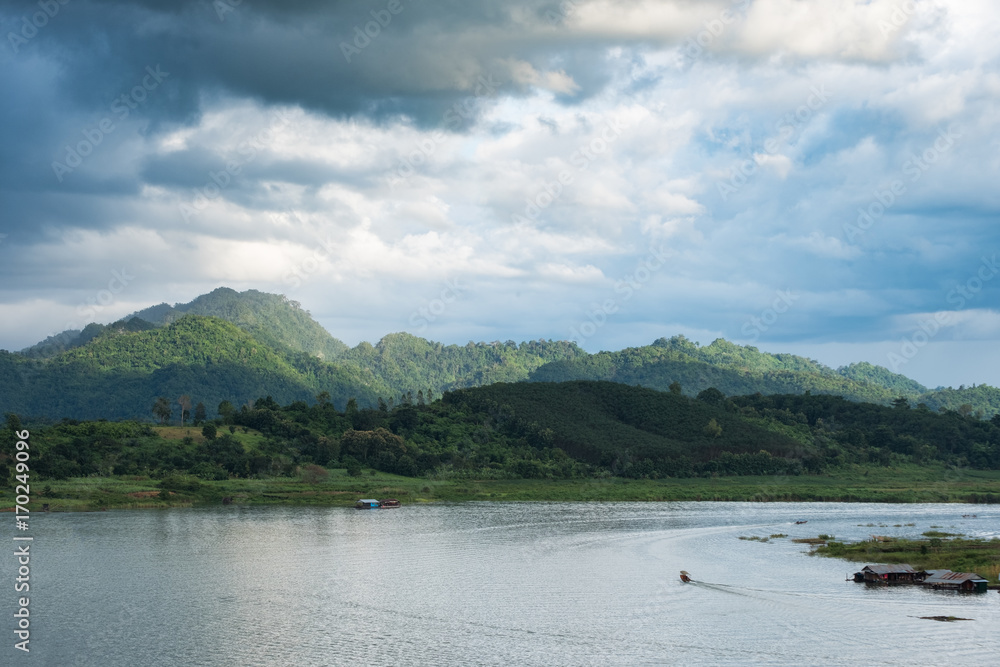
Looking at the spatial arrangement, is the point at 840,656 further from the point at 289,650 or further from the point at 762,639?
the point at 289,650

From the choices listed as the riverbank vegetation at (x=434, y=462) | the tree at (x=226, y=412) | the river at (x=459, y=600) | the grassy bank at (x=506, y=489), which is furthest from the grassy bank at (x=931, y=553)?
the tree at (x=226, y=412)

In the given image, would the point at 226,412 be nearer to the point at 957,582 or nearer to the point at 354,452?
the point at 354,452

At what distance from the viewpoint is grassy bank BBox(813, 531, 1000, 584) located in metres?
70.6

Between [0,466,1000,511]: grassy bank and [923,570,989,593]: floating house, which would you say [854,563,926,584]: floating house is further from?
[0,466,1000,511]: grassy bank

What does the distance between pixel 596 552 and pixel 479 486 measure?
7587cm

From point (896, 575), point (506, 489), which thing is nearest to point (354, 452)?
point (506, 489)

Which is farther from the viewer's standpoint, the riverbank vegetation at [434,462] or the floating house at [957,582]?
the riverbank vegetation at [434,462]

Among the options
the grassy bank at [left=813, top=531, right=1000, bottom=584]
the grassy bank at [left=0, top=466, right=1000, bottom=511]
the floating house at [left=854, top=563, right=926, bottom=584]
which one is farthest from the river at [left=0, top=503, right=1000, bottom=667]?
the grassy bank at [left=0, top=466, right=1000, bottom=511]

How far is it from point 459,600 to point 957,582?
3520cm

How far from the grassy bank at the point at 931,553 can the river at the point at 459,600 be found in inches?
140

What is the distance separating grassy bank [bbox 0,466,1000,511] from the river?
21495mm

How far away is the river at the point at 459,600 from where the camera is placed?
46688 mm

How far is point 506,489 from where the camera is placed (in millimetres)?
159375

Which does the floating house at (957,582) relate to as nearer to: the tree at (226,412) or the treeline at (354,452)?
the treeline at (354,452)
